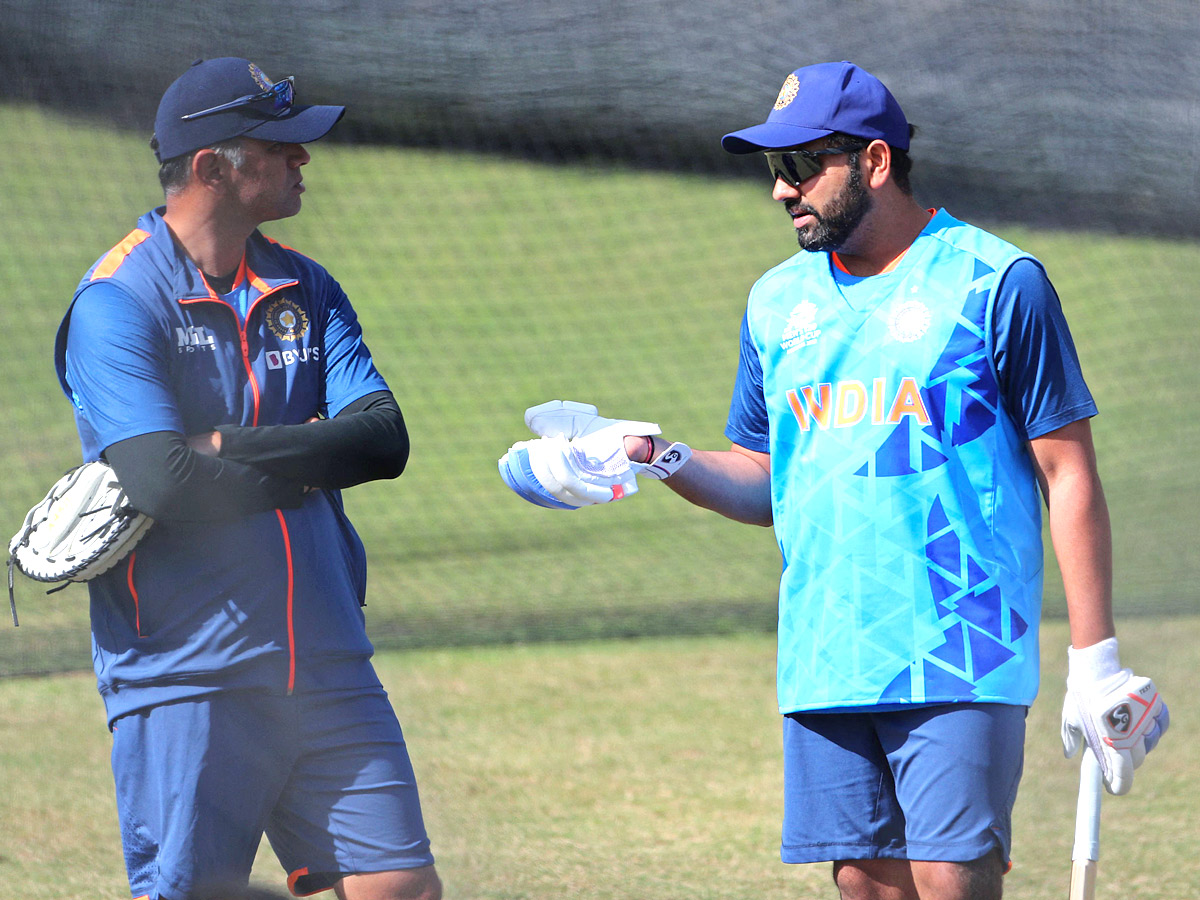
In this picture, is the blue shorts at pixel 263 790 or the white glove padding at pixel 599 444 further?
the white glove padding at pixel 599 444

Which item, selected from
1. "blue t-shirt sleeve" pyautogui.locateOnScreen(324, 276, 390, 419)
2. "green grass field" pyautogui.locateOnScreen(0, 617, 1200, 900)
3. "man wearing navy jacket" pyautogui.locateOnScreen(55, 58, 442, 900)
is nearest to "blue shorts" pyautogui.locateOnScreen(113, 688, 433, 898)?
"man wearing navy jacket" pyautogui.locateOnScreen(55, 58, 442, 900)

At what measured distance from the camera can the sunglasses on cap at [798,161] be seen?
2.25 metres

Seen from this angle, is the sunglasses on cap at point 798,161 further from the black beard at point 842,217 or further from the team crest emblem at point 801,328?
the team crest emblem at point 801,328

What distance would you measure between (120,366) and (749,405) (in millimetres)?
1034

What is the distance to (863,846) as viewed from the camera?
219 cm

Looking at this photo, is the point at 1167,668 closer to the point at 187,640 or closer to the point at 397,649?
the point at 397,649

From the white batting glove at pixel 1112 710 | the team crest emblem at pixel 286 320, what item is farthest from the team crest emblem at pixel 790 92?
the white batting glove at pixel 1112 710

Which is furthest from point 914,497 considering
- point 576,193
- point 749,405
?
point 576,193

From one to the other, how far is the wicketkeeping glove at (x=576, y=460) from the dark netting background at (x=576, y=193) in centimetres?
57

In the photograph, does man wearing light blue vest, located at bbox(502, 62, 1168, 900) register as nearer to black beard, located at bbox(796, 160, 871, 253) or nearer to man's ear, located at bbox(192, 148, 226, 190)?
black beard, located at bbox(796, 160, 871, 253)

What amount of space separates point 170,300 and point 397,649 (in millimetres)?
3648

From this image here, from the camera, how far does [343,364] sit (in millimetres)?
2369

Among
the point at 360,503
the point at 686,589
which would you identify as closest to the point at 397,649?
the point at 686,589

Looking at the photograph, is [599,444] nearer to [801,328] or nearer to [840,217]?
[801,328]
